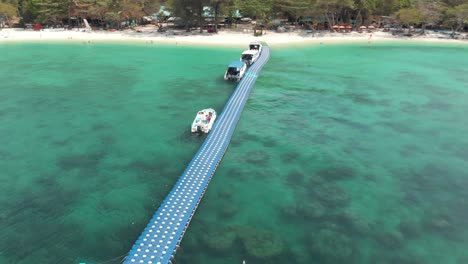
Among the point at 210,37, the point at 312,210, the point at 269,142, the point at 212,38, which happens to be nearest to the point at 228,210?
the point at 312,210

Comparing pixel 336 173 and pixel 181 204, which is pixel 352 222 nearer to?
pixel 336 173

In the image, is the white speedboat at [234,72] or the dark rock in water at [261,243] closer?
the dark rock in water at [261,243]

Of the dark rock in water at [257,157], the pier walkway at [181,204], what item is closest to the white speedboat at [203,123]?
the pier walkway at [181,204]

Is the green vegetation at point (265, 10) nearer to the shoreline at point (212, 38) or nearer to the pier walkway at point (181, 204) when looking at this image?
the shoreline at point (212, 38)

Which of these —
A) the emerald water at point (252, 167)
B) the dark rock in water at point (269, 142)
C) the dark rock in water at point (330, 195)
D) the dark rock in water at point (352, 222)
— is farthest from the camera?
the dark rock in water at point (269, 142)

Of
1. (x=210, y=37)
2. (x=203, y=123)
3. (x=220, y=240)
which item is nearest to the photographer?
(x=220, y=240)

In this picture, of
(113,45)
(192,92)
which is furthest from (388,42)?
(113,45)

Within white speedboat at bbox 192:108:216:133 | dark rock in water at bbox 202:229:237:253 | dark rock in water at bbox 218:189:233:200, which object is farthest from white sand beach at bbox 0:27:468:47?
dark rock in water at bbox 202:229:237:253

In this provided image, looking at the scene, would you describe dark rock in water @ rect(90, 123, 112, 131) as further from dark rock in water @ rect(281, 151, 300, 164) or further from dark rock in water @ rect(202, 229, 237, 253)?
dark rock in water @ rect(202, 229, 237, 253)
